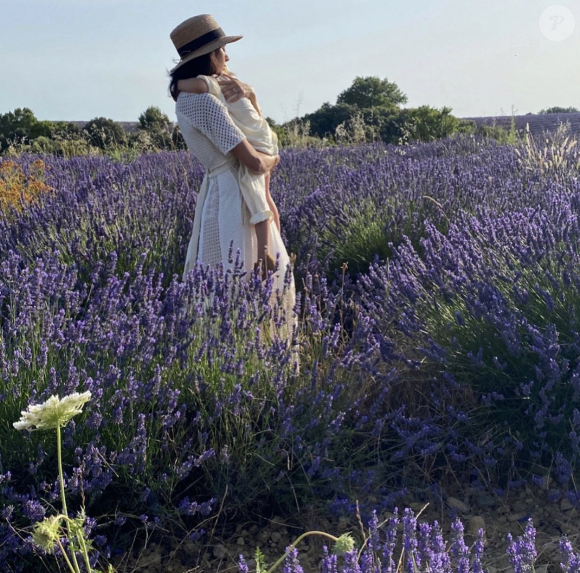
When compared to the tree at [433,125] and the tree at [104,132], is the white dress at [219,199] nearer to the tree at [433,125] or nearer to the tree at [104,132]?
the tree at [433,125]

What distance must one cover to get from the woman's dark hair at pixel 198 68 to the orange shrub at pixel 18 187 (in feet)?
6.70

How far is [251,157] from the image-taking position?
3.11 meters

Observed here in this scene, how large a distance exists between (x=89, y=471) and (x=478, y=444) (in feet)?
4.13

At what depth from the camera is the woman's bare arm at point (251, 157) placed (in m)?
3.08

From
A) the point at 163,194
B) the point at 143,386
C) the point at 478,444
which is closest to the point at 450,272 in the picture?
the point at 478,444

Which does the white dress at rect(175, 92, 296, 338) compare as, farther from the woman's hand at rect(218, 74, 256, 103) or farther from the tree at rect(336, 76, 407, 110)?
the tree at rect(336, 76, 407, 110)

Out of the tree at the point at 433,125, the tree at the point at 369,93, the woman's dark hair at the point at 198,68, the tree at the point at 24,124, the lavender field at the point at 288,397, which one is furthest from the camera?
the tree at the point at 369,93

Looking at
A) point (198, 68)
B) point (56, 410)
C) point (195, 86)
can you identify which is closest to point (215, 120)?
point (195, 86)

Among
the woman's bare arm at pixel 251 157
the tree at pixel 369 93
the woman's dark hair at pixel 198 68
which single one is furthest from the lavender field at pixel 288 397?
the tree at pixel 369 93

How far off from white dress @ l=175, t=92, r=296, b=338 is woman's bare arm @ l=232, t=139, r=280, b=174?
4cm

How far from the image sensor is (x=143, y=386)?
223cm

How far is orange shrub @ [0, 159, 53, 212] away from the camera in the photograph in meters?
5.18

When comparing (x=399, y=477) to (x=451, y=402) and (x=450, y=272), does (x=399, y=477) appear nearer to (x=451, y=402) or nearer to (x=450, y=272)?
(x=451, y=402)

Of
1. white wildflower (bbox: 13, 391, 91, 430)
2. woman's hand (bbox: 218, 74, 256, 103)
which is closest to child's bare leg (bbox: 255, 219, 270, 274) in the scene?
woman's hand (bbox: 218, 74, 256, 103)
